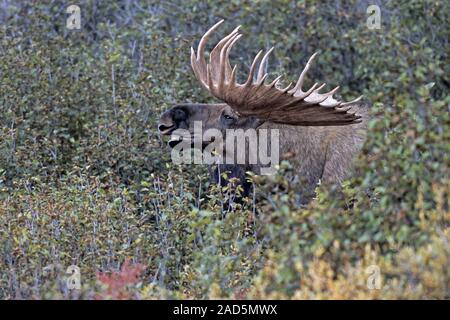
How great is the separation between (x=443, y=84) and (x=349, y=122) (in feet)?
8.93

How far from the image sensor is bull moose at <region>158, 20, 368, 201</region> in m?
7.90

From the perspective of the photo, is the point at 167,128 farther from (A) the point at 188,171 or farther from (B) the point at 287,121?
(B) the point at 287,121

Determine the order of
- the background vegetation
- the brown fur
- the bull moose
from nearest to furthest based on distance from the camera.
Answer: the background vegetation, the bull moose, the brown fur

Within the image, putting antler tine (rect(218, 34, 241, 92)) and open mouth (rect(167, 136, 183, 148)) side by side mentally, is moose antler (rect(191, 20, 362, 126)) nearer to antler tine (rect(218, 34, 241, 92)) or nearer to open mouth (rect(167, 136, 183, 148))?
antler tine (rect(218, 34, 241, 92))

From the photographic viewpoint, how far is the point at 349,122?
8016mm

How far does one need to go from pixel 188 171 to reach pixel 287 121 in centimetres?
99

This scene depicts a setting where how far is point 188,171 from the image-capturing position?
865cm

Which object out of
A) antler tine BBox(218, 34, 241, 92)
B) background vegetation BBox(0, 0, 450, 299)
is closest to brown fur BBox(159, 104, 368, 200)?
antler tine BBox(218, 34, 241, 92)

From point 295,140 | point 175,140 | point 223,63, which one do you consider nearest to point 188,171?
point 175,140

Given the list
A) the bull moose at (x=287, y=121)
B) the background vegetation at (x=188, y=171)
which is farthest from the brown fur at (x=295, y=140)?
the background vegetation at (x=188, y=171)

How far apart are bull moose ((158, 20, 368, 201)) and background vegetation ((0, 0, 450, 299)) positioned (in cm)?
39

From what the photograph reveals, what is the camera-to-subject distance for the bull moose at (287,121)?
790 centimetres

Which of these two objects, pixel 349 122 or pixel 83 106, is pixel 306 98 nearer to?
pixel 349 122
